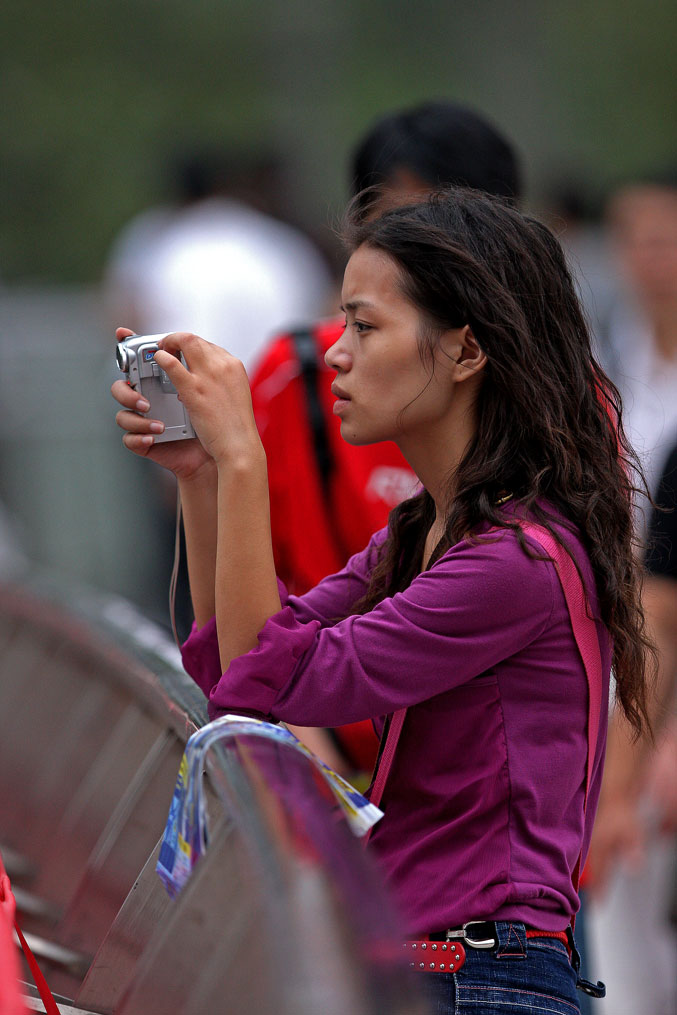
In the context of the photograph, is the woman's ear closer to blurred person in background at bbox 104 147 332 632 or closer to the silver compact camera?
the silver compact camera

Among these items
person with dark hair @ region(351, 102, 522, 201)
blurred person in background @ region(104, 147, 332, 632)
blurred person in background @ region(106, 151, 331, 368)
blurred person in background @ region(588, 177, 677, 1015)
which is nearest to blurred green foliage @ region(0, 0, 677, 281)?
blurred person in background @ region(104, 147, 332, 632)

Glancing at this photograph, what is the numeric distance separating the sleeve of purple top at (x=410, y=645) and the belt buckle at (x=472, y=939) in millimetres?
265

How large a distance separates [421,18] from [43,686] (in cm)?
1132

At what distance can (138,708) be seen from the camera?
8.44 ft

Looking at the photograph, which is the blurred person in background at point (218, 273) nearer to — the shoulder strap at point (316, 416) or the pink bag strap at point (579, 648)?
the shoulder strap at point (316, 416)

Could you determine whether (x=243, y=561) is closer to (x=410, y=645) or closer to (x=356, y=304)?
(x=410, y=645)

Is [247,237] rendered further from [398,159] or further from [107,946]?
[107,946]

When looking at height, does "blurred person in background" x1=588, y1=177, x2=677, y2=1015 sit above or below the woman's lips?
below

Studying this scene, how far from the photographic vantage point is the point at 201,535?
1.99 m

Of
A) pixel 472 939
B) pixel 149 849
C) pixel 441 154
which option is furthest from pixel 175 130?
pixel 472 939

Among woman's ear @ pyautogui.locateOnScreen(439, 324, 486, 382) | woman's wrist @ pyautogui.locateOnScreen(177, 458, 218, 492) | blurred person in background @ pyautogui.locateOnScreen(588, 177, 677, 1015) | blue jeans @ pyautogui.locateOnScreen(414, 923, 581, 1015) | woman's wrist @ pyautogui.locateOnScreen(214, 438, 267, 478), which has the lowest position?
blurred person in background @ pyautogui.locateOnScreen(588, 177, 677, 1015)

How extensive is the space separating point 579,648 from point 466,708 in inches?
6.1

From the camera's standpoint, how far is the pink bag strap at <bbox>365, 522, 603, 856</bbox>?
174 cm

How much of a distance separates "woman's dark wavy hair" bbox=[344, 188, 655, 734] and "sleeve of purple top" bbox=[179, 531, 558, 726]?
0.24 ft
